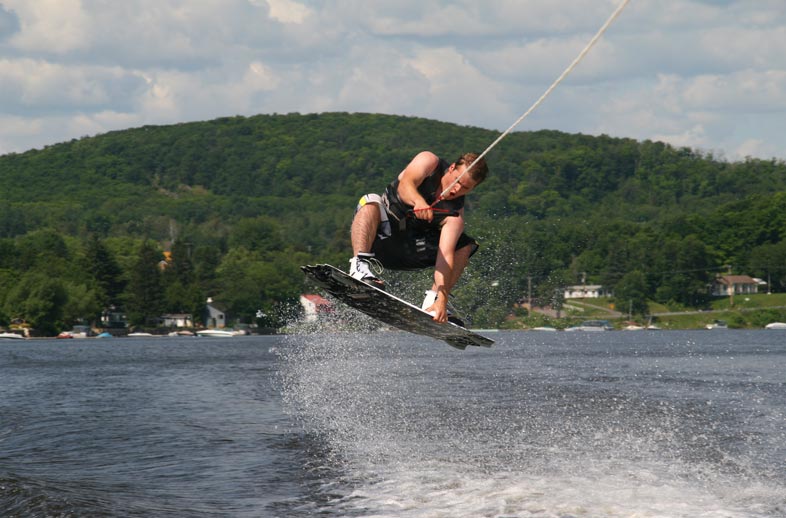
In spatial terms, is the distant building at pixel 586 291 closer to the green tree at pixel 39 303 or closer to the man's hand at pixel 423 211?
the green tree at pixel 39 303

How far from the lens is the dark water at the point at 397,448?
12.4 meters

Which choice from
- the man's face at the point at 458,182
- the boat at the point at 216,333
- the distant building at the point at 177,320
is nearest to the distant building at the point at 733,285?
the boat at the point at 216,333

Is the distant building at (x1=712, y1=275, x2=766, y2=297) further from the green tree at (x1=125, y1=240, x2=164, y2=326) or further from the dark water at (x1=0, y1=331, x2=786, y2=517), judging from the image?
the dark water at (x1=0, y1=331, x2=786, y2=517)

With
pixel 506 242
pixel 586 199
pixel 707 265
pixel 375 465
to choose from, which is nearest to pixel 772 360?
pixel 375 465

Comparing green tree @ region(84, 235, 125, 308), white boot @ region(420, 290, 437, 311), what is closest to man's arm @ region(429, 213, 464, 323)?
white boot @ region(420, 290, 437, 311)

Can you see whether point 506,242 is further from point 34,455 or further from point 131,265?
point 34,455

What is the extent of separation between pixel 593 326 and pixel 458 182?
5168 inches

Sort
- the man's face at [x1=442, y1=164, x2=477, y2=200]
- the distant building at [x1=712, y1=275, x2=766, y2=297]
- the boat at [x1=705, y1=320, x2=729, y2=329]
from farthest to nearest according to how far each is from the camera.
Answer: the distant building at [x1=712, y1=275, x2=766, y2=297] < the boat at [x1=705, y1=320, x2=729, y2=329] < the man's face at [x1=442, y1=164, x2=477, y2=200]

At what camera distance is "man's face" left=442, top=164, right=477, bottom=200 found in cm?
1209

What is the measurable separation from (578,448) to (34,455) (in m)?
9.20

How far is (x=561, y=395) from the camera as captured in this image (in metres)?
27.8

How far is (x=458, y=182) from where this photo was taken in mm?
12125

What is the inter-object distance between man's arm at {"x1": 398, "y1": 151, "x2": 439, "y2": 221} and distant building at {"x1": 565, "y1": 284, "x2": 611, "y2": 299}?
134 m

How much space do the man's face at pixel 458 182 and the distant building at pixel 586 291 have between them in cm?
13396
